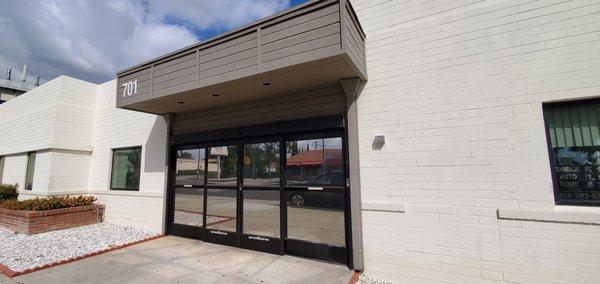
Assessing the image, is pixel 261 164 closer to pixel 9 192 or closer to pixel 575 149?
pixel 575 149

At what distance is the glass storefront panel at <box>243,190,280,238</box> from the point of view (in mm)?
5578

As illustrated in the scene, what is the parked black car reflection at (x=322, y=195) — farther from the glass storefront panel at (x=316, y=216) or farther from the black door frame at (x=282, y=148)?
the black door frame at (x=282, y=148)

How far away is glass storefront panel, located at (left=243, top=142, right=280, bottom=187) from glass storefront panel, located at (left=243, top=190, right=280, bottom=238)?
7.9 inches

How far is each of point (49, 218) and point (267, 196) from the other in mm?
6196

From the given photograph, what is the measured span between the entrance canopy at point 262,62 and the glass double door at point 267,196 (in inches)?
43.8

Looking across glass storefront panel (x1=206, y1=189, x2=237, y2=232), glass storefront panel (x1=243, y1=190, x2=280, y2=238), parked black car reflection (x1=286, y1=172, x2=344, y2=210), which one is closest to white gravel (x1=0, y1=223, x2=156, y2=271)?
glass storefront panel (x1=206, y1=189, x2=237, y2=232)

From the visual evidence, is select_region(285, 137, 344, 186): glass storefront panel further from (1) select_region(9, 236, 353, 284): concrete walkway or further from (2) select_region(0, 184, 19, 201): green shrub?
(2) select_region(0, 184, 19, 201): green shrub

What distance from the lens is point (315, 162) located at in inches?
203

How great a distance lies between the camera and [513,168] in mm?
3725

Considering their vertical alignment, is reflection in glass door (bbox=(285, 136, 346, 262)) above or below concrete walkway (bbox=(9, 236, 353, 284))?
above

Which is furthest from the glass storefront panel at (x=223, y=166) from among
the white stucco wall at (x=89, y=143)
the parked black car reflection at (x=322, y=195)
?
the white stucco wall at (x=89, y=143)

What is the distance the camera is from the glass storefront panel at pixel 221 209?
616cm

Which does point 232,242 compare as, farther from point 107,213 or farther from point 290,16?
point 107,213

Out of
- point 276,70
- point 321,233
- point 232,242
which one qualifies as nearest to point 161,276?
point 232,242
